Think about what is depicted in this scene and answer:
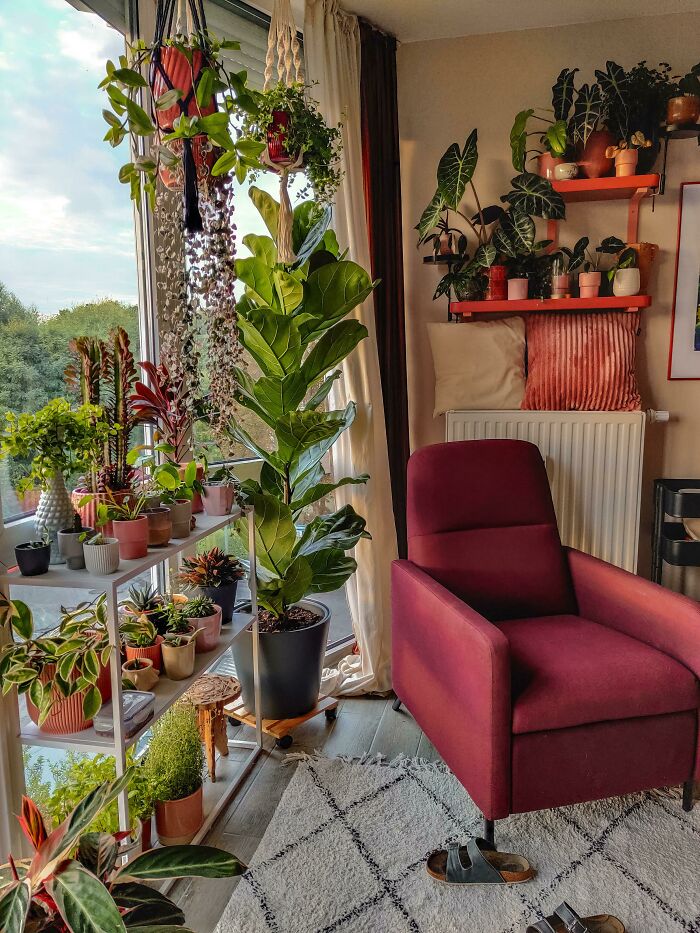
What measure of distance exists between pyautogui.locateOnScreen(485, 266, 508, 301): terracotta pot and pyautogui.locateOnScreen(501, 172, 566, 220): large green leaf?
242mm

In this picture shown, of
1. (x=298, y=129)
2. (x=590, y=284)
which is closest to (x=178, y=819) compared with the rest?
(x=298, y=129)

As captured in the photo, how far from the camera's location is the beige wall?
2.94 metres

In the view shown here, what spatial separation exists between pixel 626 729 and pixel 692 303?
1.92 meters

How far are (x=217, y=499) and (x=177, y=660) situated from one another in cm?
48

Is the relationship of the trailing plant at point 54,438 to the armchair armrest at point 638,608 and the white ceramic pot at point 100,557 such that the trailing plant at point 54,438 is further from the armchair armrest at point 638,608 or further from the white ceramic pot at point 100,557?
the armchair armrest at point 638,608

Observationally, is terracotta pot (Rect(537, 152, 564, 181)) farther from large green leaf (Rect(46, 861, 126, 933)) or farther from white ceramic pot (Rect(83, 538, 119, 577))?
large green leaf (Rect(46, 861, 126, 933))

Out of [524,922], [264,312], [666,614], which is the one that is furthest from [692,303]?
[524,922]

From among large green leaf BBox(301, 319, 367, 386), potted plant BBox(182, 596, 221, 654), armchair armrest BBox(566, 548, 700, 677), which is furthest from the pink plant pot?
armchair armrest BBox(566, 548, 700, 677)

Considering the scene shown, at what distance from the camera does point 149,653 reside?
180cm

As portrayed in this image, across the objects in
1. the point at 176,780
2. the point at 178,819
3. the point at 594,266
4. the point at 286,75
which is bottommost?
the point at 178,819

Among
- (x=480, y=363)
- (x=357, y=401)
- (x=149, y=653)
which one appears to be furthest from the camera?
(x=480, y=363)

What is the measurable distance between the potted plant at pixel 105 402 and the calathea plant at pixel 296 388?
0.52 m

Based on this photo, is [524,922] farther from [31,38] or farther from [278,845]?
[31,38]

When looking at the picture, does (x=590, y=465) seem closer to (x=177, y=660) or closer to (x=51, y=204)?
(x=177, y=660)
